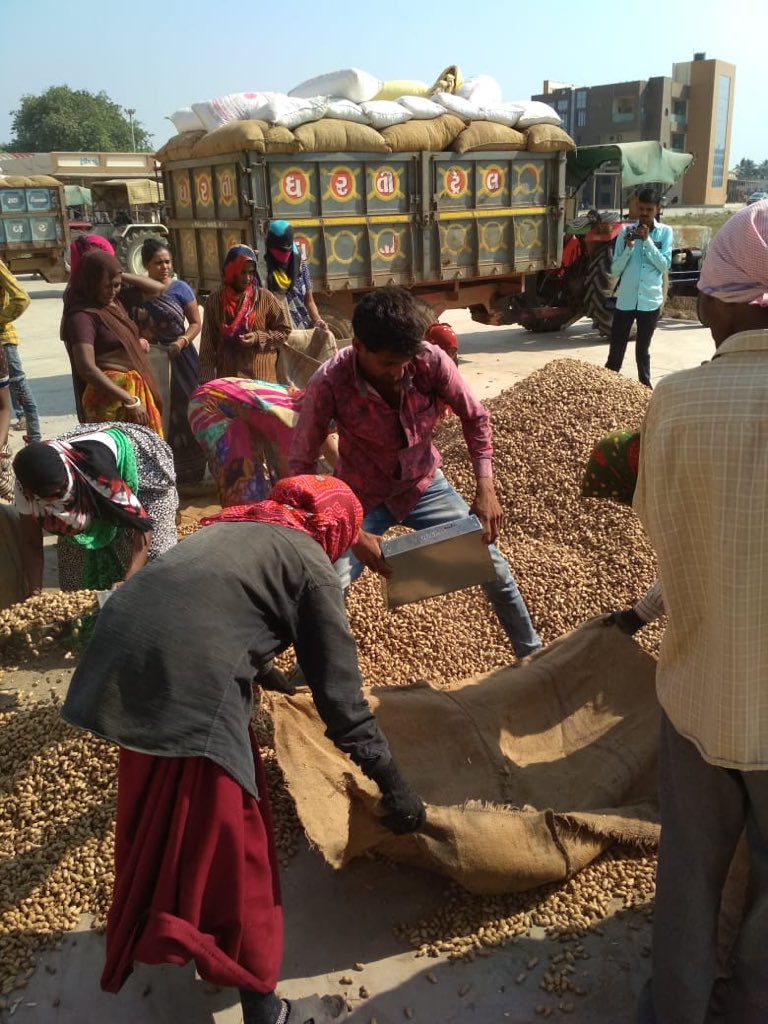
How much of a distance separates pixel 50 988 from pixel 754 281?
7.83 feet

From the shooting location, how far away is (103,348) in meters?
4.19

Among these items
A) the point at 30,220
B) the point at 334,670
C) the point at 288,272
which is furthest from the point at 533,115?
the point at 30,220

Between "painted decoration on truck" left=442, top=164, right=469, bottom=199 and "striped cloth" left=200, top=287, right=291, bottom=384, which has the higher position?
"painted decoration on truck" left=442, top=164, right=469, bottom=199

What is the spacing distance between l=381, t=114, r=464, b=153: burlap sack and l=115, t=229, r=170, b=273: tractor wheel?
3.73 m

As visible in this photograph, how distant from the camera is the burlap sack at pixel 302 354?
16.2ft

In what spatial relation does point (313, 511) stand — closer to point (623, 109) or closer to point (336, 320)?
point (336, 320)

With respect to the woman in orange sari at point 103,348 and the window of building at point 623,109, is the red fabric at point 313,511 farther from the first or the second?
the window of building at point 623,109

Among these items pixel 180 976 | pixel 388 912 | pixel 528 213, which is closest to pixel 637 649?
pixel 388 912

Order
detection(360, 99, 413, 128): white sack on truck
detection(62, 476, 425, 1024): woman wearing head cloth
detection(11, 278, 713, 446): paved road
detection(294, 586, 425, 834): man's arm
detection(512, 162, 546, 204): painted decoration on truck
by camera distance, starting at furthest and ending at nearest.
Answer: detection(512, 162, 546, 204): painted decoration on truck → detection(11, 278, 713, 446): paved road → detection(360, 99, 413, 128): white sack on truck → detection(294, 586, 425, 834): man's arm → detection(62, 476, 425, 1024): woman wearing head cloth

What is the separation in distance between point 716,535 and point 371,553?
1.28 metres

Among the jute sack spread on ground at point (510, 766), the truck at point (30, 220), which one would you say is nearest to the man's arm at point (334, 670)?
the jute sack spread on ground at point (510, 766)

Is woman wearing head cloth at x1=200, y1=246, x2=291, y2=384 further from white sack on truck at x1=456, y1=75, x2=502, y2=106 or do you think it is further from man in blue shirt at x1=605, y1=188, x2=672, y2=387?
white sack on truck at x1=456, y1=75, x2=502, y2=106

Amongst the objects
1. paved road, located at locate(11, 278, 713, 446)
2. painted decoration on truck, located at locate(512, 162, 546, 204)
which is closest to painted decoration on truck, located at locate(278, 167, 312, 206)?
paved road, located at locate(11, 278, 713, 446)

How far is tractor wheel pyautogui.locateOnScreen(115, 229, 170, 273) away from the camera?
12.0 meters
